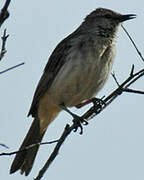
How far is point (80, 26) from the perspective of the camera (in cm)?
762

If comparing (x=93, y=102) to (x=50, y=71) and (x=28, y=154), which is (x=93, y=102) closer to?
(x=50, y=71)

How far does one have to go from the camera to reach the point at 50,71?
274 inches

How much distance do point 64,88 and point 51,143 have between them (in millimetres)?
2247

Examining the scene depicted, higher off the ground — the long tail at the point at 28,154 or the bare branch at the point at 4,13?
the bare branch at the point at 4,13

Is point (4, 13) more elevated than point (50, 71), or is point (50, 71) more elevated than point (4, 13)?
point (4, 13)

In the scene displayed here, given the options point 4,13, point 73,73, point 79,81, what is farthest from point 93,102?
point 4,13

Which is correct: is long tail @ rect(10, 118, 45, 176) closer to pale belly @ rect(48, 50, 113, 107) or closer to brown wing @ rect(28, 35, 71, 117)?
brown wing @ rect(28, 35, 71, 117)

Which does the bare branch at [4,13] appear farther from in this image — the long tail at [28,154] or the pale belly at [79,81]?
the long tail at [28,154]

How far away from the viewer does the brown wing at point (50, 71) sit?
6848 millimetres

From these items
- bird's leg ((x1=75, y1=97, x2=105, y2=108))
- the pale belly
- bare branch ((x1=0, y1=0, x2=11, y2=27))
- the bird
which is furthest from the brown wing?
bare branch ((x1=0, y1=0, x2=11, y2=27))

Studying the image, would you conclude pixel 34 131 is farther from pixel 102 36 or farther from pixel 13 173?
pixel 102 36

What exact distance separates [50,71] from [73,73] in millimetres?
663

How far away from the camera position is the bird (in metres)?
6.37

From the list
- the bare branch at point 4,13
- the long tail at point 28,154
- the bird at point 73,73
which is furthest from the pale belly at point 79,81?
the bare branch at point 4,13
